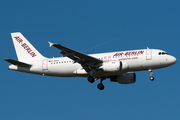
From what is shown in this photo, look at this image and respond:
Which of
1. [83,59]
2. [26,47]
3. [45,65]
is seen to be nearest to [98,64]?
[83,59]

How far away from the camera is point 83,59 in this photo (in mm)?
39344

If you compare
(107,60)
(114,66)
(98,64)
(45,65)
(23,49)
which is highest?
(23,49)

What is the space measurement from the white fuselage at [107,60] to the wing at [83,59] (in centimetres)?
79

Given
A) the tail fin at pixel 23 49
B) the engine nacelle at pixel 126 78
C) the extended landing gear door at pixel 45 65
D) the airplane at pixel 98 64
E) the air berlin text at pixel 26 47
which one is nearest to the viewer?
the airplane at pixel 98 64

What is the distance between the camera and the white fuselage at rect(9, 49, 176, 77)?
3972cm

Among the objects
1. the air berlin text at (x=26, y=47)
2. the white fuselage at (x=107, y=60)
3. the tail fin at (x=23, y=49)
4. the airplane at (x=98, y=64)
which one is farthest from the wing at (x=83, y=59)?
the air berlin text at (x=26, y=47)

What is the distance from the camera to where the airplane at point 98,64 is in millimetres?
39312

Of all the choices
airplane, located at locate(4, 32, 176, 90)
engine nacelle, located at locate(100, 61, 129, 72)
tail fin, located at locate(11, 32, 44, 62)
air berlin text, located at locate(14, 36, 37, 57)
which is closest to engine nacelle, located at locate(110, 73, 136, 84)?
airplane, located at locate(4, 32, 176, 90)

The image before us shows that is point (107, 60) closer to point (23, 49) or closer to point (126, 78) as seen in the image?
point (126, 78)

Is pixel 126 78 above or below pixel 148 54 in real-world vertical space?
below

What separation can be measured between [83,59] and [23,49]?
10932mm

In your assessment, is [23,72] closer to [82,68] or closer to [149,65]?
[82,68]

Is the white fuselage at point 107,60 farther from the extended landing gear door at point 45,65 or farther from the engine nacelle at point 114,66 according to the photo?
the engine nacelle at point 114,66

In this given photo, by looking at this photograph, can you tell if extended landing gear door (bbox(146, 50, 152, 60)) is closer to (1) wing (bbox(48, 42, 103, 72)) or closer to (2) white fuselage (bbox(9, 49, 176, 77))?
(2) white fuselage (bbox(9, 49, 176, 77))
